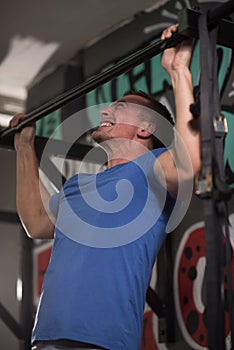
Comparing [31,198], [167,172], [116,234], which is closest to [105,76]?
[167,172]

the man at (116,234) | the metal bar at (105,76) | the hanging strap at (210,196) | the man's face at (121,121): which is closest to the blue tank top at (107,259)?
the man at (116,234)

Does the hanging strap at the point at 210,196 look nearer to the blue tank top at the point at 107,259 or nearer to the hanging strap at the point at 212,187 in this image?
the hanging strap at the point at 212,187

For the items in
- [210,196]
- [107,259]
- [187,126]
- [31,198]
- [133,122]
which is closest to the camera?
[210,196]

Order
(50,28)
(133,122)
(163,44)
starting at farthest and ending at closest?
(50,28), (133,122), (163,44)

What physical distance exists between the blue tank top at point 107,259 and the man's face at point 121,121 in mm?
170

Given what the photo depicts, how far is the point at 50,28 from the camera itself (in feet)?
13.1

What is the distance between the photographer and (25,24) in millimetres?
3949

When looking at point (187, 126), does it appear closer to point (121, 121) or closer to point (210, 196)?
point (210, 196)

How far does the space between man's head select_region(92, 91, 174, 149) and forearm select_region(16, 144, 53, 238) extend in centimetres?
39

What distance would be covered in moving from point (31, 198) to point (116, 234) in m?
0.62

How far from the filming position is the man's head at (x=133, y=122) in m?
2.48

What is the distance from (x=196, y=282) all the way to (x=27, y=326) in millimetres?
1228

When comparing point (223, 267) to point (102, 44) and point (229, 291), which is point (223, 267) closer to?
point (229, 291)

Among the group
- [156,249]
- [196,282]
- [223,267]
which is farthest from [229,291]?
[196,282]
